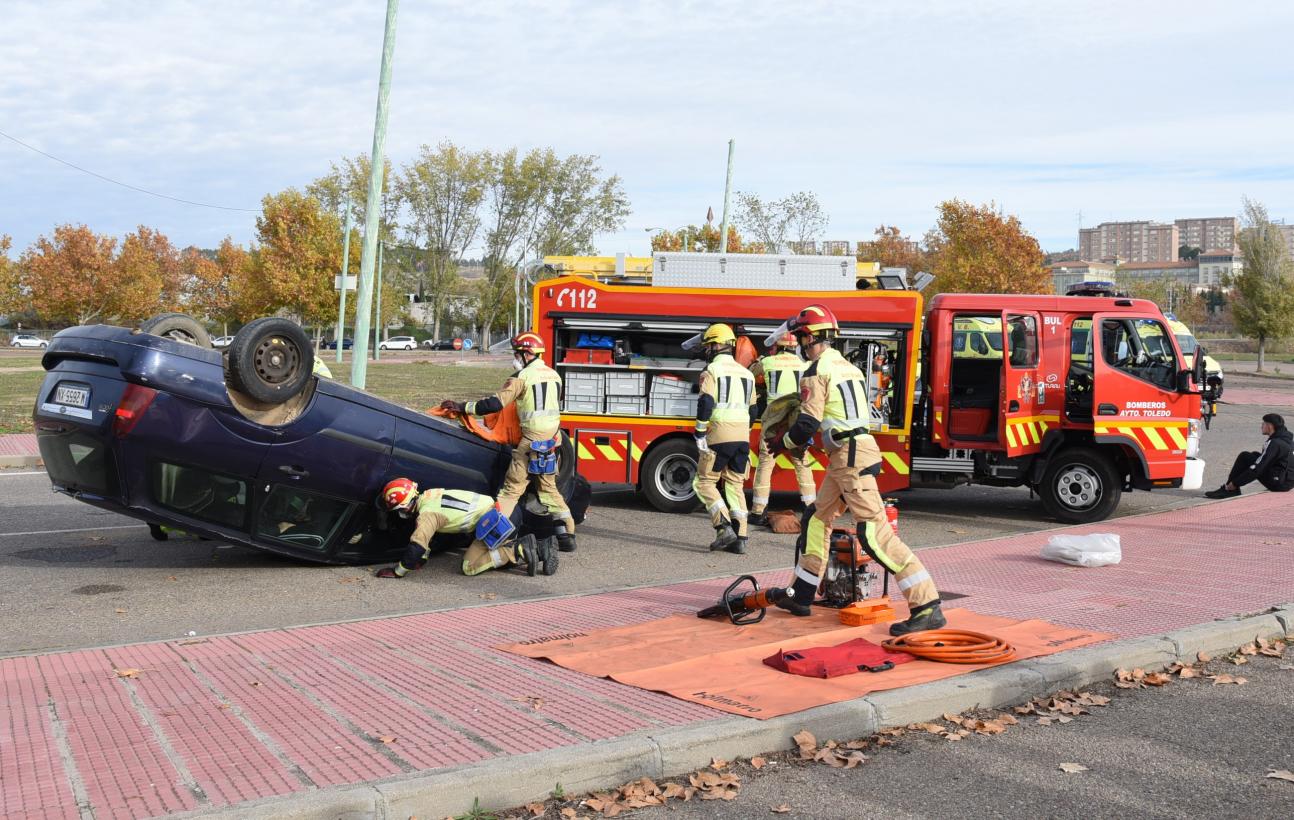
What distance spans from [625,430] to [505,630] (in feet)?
18.1

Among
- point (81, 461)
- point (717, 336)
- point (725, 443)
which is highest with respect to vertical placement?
point (717, 336)

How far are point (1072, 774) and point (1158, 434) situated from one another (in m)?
7.93

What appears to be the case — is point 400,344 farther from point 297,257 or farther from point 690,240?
point 690,240

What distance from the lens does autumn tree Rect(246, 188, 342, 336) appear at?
5178 cm

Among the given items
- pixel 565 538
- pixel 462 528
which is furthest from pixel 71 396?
pixel 565 538

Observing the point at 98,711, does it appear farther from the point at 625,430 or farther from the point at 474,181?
the point at 474,181

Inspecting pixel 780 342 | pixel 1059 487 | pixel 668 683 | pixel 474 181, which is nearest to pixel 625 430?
pixel 780 342

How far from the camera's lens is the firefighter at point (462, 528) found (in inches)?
343

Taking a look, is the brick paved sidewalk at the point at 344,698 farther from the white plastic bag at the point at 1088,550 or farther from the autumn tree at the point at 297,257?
the autumn tree at the point at 297,257

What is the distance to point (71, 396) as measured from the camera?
7.79m

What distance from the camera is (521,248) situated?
64.2m

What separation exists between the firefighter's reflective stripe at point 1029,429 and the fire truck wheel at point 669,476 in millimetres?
3351

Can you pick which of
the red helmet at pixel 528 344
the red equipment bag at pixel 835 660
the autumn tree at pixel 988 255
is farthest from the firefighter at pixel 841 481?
the autumn tree at pixel 988 255

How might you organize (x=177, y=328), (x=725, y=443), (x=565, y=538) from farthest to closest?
(x=725, y=443)
(x=565, y=538)
(x=177, y=328)
